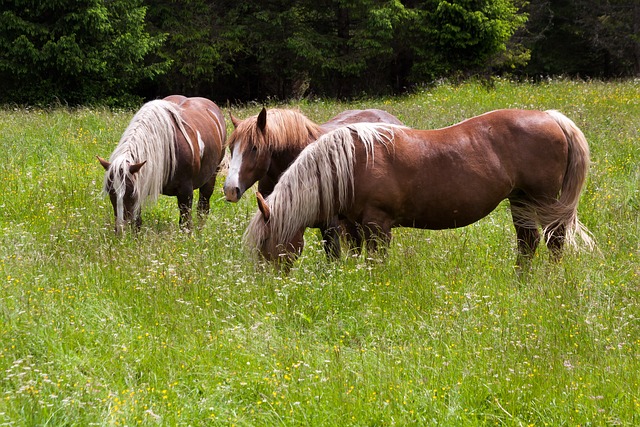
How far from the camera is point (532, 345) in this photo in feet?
14.2

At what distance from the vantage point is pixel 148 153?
7.21 meters

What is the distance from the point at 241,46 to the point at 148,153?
15212 mm

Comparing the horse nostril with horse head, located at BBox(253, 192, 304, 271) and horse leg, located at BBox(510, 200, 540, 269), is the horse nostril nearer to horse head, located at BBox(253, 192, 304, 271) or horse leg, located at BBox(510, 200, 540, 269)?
horse head, located at BBox(253, 192, 304, 271)

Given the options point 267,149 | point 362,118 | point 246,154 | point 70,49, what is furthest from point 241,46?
point 246,154

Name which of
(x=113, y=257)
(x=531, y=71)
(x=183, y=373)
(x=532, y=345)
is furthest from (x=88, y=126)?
(x=531, y=71)

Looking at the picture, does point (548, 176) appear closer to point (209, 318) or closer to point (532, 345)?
point (532, 345)

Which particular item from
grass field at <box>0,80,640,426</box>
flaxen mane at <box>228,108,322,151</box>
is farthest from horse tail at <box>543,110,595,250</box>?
flaxen mane at <box>228,108,322,151</box>

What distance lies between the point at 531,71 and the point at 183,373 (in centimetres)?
3020

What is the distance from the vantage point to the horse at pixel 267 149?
6.21 meters

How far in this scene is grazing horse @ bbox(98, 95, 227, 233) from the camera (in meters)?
6.90

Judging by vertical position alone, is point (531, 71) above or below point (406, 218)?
below

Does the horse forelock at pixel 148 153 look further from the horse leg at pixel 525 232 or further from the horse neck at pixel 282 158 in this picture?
the horse leg at pixel 525 232

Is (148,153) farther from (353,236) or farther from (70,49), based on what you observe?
(70,49)

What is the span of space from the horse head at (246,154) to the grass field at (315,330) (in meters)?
0.65
